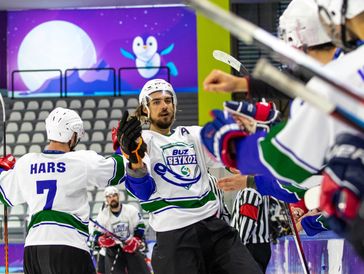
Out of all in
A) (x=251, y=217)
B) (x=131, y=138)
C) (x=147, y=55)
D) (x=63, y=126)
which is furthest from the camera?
(x=147, y=55)

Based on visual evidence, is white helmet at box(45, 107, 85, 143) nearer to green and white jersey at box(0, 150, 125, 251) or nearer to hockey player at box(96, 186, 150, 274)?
green and white jersey at box(0, 150, 125, 251)

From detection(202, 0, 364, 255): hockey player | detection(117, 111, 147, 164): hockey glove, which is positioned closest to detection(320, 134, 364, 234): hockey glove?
detection(202, 0, 364, 255): hockey player

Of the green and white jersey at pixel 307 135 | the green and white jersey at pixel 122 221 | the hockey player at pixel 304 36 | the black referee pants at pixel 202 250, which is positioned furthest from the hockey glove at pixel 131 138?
the green and white jersey at pixel 122 221

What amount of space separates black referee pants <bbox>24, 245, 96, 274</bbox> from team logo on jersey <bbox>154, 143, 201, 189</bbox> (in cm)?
65

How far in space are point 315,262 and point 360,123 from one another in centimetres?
342

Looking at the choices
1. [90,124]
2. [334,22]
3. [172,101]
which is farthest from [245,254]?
[90,124]

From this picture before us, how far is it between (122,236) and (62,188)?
15.2 ft

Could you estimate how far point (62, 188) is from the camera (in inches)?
161

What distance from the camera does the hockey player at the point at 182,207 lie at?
145 inches

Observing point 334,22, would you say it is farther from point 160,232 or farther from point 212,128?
point 160,232

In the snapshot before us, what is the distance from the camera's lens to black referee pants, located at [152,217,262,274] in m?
3.69

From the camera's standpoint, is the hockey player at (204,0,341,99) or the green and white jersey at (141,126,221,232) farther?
the green and white jersey at (141,126,221,232)

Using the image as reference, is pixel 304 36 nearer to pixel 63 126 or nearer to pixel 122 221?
pixel 63 126

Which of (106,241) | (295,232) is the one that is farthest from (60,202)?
(106,241)
